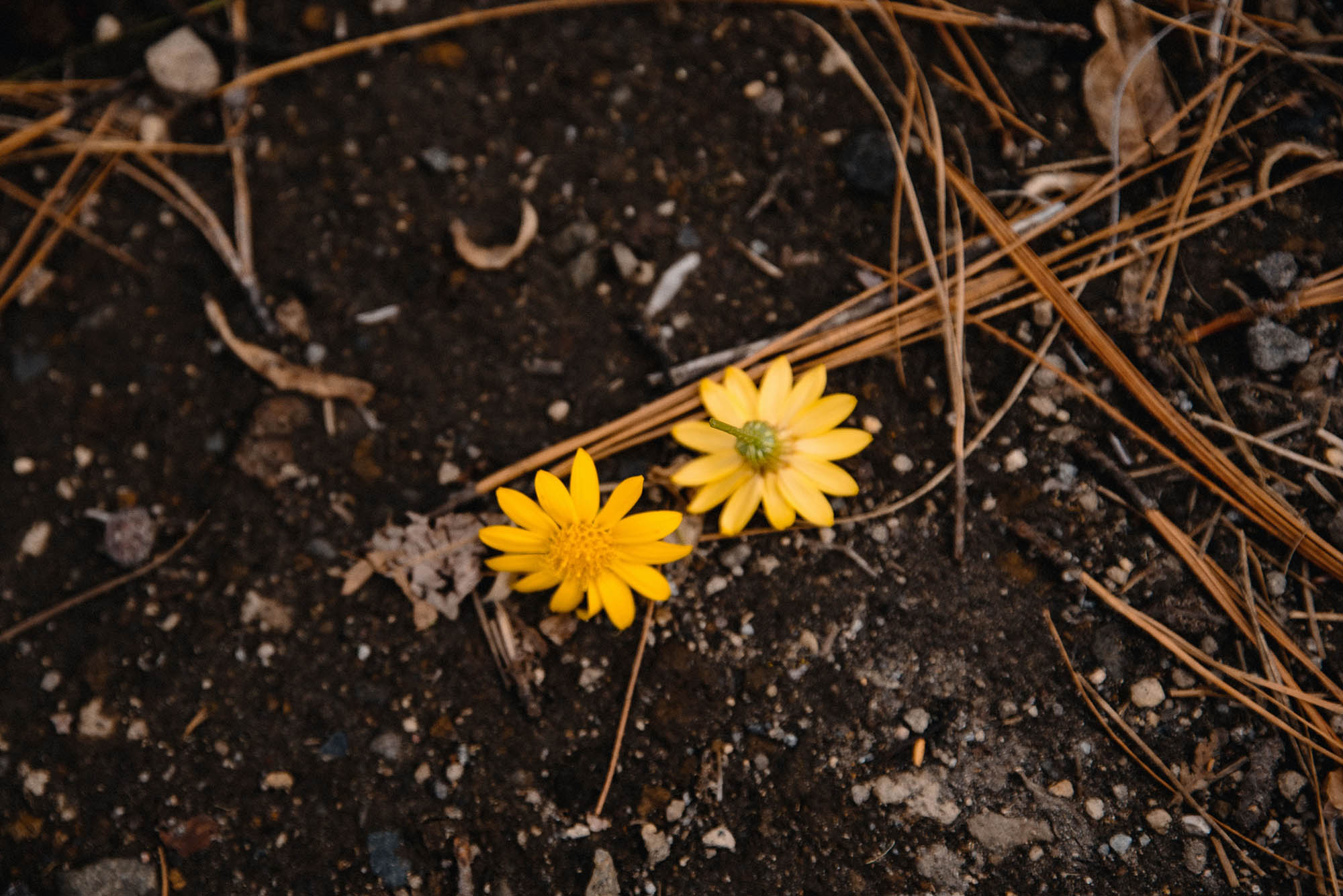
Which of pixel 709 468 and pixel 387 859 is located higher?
pixel 709 468

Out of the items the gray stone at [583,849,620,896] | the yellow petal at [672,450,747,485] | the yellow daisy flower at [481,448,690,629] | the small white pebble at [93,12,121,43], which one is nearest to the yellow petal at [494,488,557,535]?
the yellow daisy flower at [481,448,690,629]

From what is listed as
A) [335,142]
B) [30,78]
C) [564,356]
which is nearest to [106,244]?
[30,78]

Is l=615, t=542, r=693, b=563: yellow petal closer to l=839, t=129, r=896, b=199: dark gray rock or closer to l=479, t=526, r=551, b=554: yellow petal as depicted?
l=479, t=526, r=551, b=554: yellow petal

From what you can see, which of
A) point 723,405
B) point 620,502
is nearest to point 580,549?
point 620,502

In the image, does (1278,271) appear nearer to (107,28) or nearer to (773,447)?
(773,447)

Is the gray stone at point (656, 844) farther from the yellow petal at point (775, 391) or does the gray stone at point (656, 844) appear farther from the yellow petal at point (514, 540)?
the yellow petal at point (775, 391)

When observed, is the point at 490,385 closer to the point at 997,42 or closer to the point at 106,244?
the point at 106,244
